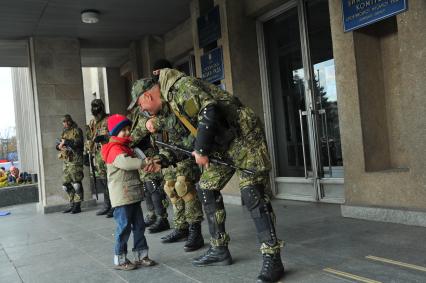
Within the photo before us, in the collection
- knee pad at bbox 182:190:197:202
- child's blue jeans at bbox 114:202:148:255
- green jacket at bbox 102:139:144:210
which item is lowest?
child's blue jeans at bbox 114:202:148:255

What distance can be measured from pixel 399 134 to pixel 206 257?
8.60ft

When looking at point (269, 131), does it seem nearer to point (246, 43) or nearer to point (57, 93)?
point (246, 43)

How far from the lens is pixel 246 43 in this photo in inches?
255

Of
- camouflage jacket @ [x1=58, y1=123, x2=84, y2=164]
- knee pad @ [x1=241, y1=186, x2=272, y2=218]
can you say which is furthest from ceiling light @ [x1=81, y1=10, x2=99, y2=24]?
knee pad @ [x1=241, y1=186, x2=272, y2=218]

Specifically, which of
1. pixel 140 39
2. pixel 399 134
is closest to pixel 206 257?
pixel 399 134

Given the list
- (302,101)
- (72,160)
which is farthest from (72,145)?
(302,101)

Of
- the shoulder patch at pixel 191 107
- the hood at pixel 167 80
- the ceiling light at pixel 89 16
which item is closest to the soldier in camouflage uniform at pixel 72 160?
the ceiling light at pixel 89 16

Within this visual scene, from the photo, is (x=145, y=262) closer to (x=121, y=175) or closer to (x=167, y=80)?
(x=121, y=175)

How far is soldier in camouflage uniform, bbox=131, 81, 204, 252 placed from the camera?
151 inches

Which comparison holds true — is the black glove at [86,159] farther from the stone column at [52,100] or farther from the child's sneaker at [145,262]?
the child's sneaker at [145,262]

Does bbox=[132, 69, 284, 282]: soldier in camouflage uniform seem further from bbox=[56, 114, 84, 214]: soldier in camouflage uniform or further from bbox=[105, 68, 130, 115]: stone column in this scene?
bbox=[105, 68, 130, 115]: stone column

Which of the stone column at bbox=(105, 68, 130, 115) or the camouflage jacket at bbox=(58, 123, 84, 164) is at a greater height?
the stone column at bbox=(105, 68, 130, 115)

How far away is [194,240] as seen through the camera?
3.99 metres

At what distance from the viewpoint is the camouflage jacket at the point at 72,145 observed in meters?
7.50
